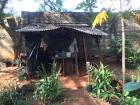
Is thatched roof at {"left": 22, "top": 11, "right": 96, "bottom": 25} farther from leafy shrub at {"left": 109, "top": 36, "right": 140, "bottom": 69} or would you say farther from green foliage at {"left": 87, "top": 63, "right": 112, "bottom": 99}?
green foliage at {"left": 87, "top": 63, "right": 112, "bottom": 99}

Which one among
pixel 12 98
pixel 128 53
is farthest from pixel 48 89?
pixel 128 53

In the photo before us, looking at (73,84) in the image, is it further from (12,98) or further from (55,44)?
(12,98)

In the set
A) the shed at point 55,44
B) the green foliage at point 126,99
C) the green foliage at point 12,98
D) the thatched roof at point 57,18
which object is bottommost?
the green foliage at point 126,99

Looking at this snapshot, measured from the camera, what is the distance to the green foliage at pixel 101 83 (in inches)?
415

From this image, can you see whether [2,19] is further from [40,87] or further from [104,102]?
[104,102]

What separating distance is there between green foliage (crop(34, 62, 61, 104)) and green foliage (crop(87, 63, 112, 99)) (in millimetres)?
1296

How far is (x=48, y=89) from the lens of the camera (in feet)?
32.9

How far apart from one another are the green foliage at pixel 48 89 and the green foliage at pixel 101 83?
130cm

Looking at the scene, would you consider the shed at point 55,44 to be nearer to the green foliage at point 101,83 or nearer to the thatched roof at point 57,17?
the thatched roof at point 57,17

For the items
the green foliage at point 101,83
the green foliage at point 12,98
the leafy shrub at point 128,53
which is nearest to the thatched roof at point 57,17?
the leafy shrub at point 128,53

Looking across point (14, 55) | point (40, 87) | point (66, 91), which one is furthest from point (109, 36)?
point (40, 87)

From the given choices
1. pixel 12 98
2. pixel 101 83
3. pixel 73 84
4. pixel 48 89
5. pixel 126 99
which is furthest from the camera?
pixel 73 84

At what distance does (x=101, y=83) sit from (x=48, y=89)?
185 centimetres

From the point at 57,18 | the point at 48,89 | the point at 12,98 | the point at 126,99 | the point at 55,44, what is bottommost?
the point at 126,99
